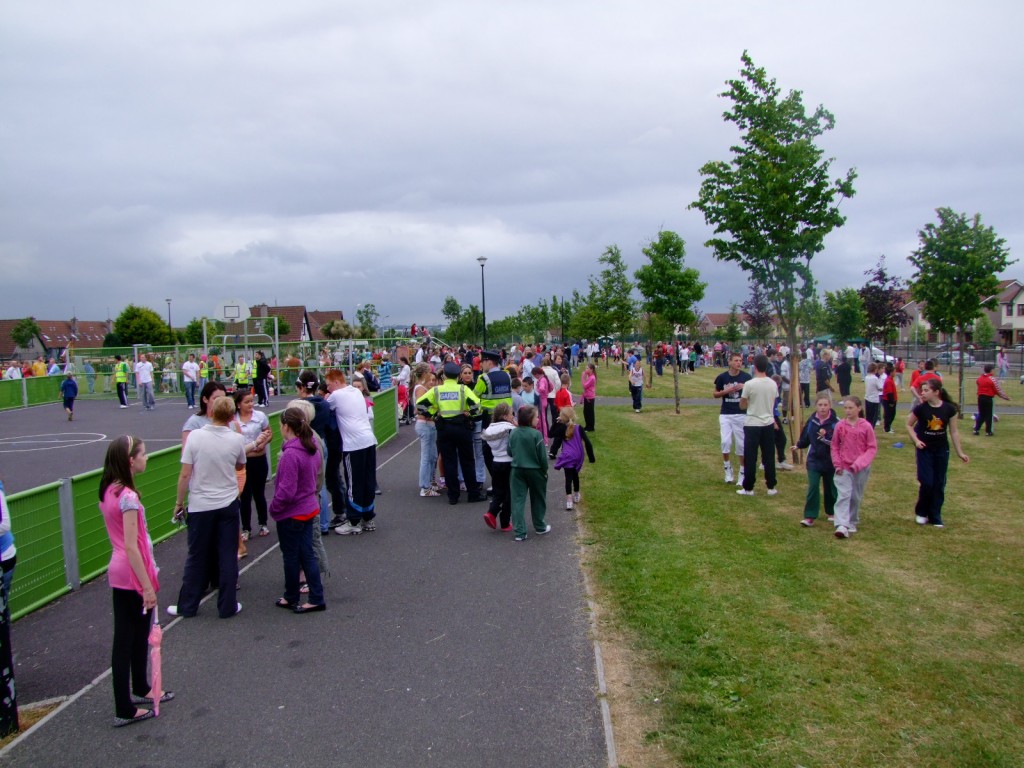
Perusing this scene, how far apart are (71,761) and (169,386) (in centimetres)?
2841

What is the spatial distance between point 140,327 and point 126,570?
82.1 meters

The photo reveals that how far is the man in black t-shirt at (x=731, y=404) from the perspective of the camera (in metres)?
10.5

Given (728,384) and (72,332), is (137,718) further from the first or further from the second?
(72,332)

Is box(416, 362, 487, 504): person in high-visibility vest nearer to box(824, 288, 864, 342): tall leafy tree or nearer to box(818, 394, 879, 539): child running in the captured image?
box(818, 394, 879, 539): child running

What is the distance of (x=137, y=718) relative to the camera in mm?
4344

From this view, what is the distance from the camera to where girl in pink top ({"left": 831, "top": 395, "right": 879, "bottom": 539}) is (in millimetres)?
7891

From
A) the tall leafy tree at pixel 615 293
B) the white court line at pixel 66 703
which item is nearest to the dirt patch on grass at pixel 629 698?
the white court line at pixel 66 703

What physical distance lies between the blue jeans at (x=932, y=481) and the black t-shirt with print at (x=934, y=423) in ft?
0.36

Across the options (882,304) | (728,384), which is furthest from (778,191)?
(882,304)

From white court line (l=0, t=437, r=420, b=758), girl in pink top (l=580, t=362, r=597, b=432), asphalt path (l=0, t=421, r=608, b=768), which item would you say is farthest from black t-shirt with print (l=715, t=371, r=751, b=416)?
white court line (l=0, t=437, r=420, b=758)

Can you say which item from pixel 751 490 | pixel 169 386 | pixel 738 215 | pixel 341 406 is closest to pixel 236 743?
pixel 341 406

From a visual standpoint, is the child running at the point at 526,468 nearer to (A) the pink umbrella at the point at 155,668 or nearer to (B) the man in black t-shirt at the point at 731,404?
(B) the man in black t-shirt at the point at 731,404

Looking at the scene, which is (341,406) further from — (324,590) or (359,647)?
(359,647)

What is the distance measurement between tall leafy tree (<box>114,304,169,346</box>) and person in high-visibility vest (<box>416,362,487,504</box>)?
75321 millimetres
